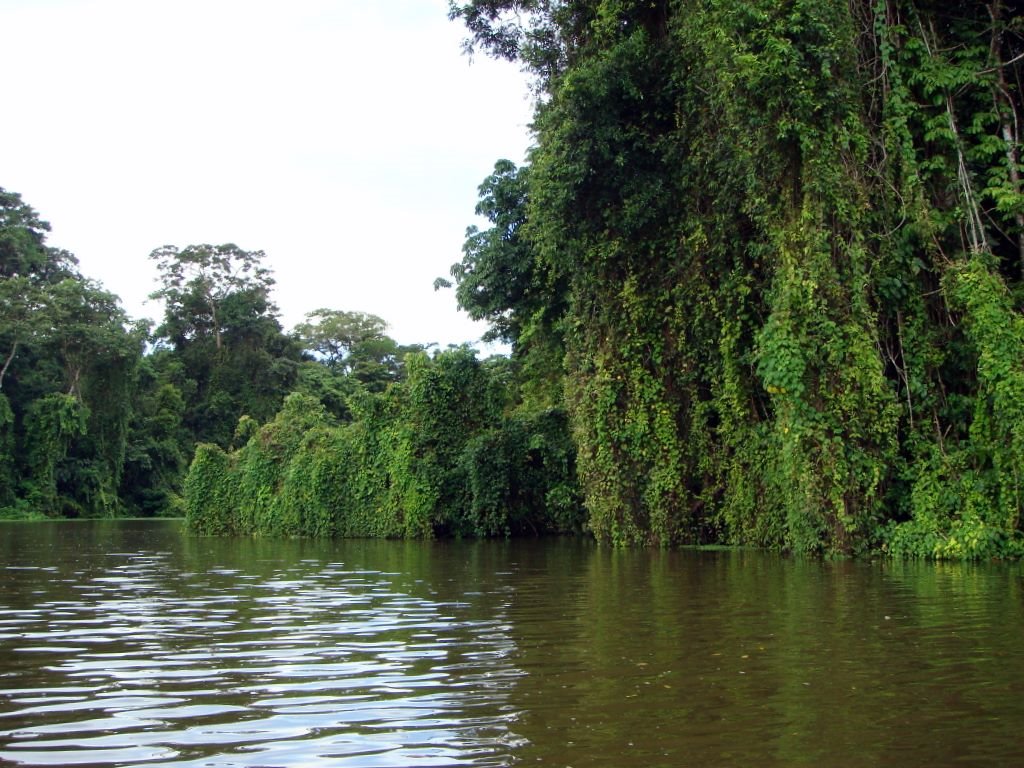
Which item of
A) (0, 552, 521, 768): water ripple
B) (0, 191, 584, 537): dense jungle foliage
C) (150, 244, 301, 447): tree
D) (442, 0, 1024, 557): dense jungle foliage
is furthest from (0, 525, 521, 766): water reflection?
(150, 244, 301, 447): tree

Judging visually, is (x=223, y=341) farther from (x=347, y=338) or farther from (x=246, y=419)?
(x=246, y=419)

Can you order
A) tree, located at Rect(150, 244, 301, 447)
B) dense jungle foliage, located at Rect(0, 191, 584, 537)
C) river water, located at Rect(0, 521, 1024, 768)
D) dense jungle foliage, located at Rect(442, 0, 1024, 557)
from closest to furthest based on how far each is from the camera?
river water, located at Rect(0, 521, 1024, 768)
dense jungle foliage, located at Rect(442, 0, 1024, 557)
dense jungle foliage, located at Rect(0, 191, 584, 537)
tree, located at Rect(150, 244, 301, 447)

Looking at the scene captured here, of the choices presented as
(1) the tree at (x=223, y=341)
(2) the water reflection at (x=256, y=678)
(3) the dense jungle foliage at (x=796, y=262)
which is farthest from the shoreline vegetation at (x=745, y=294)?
(1) the tree at (x=223, y=341)

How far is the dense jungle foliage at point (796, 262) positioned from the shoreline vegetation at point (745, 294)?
0.05m

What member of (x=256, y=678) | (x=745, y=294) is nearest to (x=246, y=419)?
(x=745, y=294)

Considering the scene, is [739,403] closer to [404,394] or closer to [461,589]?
[461,589]

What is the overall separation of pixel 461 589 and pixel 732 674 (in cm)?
618

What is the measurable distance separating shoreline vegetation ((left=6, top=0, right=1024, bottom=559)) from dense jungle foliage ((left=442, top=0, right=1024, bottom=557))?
47 millimetres

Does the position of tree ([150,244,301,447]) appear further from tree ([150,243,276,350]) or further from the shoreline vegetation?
the shoreline vegetation

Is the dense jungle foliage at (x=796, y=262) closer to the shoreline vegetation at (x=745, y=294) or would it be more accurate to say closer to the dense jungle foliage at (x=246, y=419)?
the shoreline vegetation at (x=745, y=294)

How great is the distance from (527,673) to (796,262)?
1117 centimetres

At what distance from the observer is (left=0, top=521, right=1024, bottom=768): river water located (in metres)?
4.43

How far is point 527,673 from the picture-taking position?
611 cm

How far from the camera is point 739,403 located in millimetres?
18375
